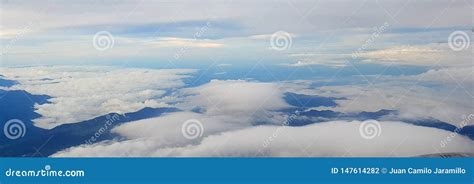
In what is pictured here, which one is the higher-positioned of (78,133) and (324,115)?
(78,133)

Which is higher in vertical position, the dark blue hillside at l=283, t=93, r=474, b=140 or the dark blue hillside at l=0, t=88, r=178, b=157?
the dark blue hillside at l=0, t=88, r=178, b=157

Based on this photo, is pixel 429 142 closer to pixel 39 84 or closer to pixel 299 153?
pixel 299 153

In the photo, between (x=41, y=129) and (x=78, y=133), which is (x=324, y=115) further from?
(x=41, y=129)

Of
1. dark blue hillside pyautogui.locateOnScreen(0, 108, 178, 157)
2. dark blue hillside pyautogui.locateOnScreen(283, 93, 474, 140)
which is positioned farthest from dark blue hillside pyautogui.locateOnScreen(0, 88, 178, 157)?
dark blue hillside pyautogui.locateOnScreen(283, 93, 474, 140)

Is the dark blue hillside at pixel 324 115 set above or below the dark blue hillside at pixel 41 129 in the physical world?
below

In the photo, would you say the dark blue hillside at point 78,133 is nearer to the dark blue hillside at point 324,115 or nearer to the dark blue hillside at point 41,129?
the dark blue hillside at point 41,129

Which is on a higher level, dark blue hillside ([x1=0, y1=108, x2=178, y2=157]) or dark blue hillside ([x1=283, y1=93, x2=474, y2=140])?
dark blue hillside ([x1=0, y1=108, x2=178, y2=157])

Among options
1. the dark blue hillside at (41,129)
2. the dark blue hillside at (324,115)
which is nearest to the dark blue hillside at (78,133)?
the dark blue hillside at (41,129)

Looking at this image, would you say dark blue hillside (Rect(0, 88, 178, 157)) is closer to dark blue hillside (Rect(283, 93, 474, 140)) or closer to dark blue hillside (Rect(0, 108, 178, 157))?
dark blue hillside (Rect(0, 108, 178, 157))

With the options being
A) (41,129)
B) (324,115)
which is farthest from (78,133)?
(324,115)

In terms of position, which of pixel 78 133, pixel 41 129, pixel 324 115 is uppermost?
pixel 41 129

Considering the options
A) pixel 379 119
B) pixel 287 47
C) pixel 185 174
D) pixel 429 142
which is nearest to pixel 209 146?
pixel 185 174

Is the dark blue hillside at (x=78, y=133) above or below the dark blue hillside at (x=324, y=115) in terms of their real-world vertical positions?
above
